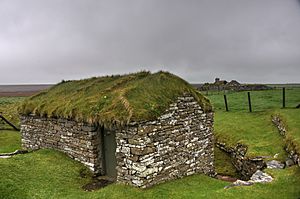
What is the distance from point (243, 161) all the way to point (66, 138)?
816 centimetres

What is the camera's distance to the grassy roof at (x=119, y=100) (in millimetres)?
9711

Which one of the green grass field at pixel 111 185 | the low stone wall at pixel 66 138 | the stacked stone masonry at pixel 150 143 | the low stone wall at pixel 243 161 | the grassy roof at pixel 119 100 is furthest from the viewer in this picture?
the low stone wall at pixel 243 161

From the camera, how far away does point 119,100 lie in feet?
33.5

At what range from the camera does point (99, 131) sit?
11.2 m

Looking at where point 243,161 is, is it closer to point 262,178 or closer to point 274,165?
point 274,165

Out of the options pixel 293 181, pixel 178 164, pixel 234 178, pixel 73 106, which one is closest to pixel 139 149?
pixel 178 164

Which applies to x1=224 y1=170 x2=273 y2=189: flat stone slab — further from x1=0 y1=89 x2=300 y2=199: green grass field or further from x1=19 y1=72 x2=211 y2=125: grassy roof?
x1=19 y1=72 x2=211 y2=125: grassy roof

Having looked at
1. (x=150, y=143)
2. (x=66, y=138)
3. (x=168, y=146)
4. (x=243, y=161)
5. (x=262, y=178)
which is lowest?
(x=243, y=161)

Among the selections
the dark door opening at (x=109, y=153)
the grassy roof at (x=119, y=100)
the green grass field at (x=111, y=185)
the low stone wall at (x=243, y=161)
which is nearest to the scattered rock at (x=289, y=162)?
the green grass field at (x=111, y=185)

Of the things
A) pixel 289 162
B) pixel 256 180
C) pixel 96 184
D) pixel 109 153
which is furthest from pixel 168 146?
pixel 289 162

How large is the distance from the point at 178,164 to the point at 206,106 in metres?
3.01

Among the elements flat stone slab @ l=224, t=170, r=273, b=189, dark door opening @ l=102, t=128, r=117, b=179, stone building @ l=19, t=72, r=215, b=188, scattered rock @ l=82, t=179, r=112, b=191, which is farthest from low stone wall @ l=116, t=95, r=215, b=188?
flat stone slab @ l=224, t=170, r=273, b=189

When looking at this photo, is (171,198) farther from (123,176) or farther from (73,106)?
(73,106)

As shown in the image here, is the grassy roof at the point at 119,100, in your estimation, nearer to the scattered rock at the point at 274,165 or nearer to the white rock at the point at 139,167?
the white rock at the point at 139,167
